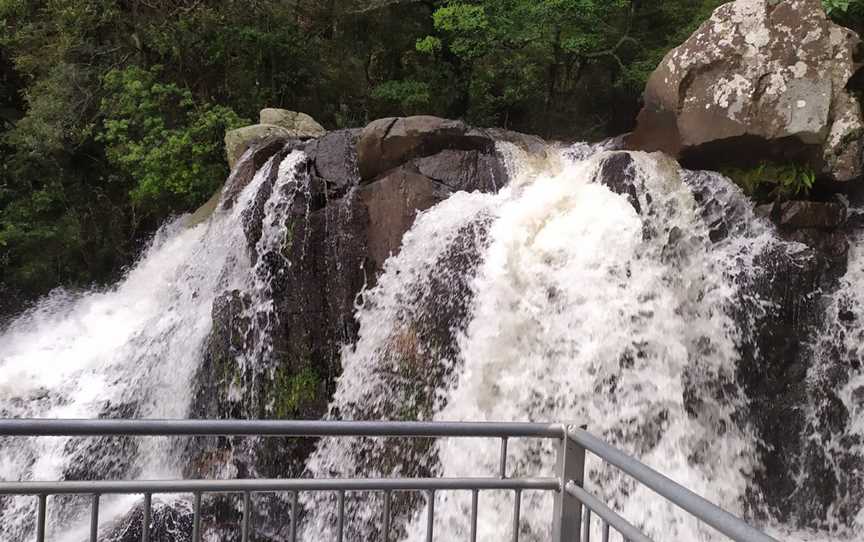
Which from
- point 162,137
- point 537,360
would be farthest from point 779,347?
point 162,137

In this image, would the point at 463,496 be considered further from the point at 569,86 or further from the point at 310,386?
the point at 569,86

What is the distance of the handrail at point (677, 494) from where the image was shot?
71.7 inches

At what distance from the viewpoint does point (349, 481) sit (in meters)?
2.79

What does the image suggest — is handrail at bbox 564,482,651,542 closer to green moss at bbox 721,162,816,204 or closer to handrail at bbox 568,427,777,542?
handrail at bbox 568,427,777,542

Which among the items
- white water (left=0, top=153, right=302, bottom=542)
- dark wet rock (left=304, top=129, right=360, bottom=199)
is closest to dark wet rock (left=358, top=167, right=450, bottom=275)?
dark wet rock (left=304, top=129, right=360, bottom=199)

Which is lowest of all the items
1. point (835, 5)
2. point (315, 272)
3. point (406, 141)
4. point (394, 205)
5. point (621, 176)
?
point (315, 272)

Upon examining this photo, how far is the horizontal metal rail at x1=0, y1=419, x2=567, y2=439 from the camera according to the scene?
2.47 meters

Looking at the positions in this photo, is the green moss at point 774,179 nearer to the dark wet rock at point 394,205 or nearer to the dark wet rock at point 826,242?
the dark wet rock at point 826,242

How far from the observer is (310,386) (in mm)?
7953

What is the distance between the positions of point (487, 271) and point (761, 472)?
2.99 metres

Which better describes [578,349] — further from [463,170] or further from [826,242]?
[826,242]

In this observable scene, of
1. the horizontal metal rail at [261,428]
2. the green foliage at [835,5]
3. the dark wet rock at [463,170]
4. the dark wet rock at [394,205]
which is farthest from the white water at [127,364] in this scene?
the green foliage at [835,5]

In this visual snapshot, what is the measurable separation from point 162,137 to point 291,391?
5.78 metres

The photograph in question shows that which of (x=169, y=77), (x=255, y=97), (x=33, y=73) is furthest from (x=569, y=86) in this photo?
(x=33, y=73)
